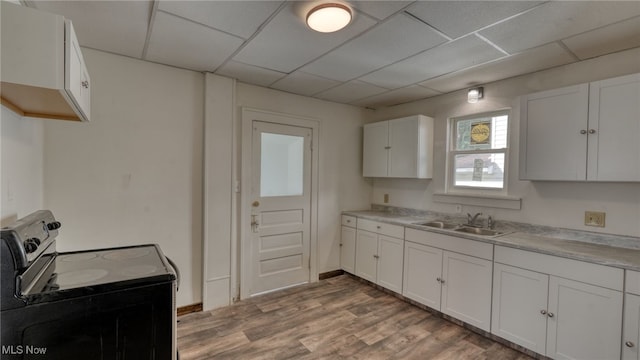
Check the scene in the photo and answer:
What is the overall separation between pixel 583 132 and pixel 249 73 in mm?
2903

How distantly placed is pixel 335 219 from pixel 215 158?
1845 mm

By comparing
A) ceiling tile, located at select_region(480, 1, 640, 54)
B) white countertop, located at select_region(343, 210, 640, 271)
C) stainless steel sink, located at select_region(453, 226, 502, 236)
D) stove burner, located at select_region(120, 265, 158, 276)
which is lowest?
stainless steel sink, located at select_region(453, 226, 502, 236)

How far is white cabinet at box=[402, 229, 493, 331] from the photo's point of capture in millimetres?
2527

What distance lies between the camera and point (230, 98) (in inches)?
120

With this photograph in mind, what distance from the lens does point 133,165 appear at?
2594mm

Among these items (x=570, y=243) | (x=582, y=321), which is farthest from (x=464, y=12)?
(x=582, y=321)

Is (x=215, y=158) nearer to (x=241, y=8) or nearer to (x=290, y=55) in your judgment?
(x=290, y=55)

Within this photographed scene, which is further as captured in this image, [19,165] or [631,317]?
[631,317]

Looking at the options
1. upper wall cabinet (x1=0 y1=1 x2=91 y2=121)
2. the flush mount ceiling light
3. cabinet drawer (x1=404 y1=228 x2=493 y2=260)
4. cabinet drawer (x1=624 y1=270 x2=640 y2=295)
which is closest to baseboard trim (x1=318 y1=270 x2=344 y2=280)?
cabinet drawer (x1=404 y1=228 x2=493 y2=260)

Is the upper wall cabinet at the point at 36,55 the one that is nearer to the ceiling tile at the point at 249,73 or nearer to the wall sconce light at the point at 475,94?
the ceiling tile at the point at 249,73

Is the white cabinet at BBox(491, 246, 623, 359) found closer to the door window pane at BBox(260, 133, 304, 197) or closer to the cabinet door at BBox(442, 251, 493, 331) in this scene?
the cabinet door at BBox(442, 251, 493, 331)

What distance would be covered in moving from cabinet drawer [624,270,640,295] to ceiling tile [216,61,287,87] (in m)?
3.04

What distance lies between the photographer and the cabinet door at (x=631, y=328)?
1796mm

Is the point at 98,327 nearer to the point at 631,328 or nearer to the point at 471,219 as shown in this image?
the point at 631,328
